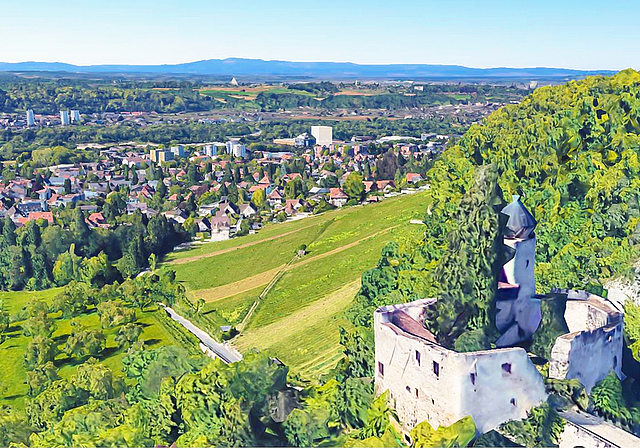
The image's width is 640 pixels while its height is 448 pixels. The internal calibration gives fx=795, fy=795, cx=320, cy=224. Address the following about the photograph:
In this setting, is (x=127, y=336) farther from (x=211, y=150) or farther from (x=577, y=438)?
(x=211, y=150)

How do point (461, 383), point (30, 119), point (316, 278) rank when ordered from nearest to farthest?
point (461, 383) < point (316, 278) < point (30, 119)

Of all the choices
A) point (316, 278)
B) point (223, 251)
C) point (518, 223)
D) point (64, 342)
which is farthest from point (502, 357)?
point (223, 251)

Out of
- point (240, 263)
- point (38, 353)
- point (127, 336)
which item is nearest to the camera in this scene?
point (38, 353)

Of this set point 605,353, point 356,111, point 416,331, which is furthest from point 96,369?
point 356,111

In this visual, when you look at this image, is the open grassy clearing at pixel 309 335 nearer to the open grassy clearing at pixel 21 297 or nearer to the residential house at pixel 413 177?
the open grassy clearing at pixel 21 297

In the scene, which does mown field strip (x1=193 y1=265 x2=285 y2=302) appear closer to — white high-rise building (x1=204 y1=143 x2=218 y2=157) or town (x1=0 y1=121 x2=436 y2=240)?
town (x1=0 y1=121 x2=436 y2=240)

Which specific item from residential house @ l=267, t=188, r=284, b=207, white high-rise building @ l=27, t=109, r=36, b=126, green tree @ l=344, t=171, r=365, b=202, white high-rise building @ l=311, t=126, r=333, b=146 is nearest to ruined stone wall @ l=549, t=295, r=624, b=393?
green tree @ l=344, t=171, r=365, b=202

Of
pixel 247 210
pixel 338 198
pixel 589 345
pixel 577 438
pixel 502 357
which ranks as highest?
pixel 502 357
